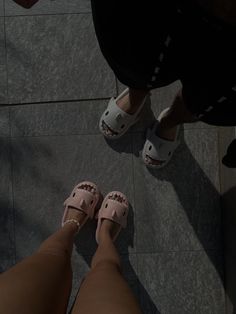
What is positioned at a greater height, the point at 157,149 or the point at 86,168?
the point at 157,149

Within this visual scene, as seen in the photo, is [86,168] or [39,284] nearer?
[39,284]

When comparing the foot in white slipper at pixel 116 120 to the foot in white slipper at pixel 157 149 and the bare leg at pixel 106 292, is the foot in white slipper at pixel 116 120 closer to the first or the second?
the foot in white slipper at pixel 157 149

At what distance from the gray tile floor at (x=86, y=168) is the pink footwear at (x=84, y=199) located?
52 millimetres

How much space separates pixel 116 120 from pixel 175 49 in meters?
1.01

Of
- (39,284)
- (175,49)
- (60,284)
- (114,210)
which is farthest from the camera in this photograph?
(114,210)

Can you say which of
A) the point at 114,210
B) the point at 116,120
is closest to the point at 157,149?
the point at 116,120

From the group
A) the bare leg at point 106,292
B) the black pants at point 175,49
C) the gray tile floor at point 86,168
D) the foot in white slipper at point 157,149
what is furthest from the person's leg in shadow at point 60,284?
the black pants at point 175,49

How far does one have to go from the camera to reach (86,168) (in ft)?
7.51

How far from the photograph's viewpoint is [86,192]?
2.21 metres

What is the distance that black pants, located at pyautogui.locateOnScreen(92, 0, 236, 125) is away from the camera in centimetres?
108

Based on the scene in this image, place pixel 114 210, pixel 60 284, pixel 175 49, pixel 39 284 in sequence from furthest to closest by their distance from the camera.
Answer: pixel 114 210
pixel 60 284
pixel 39 284
pixel 175 49

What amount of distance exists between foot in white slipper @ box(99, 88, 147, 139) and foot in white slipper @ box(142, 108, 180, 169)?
112 mm

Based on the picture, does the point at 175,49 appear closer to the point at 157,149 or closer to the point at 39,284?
the point at 39,284

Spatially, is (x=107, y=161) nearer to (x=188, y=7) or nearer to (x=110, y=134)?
(x=110, y=134)
